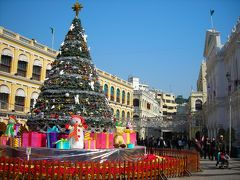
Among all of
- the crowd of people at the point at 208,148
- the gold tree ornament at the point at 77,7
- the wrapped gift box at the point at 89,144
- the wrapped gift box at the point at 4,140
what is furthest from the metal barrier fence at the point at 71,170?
the crowd of people at the point at 208,148

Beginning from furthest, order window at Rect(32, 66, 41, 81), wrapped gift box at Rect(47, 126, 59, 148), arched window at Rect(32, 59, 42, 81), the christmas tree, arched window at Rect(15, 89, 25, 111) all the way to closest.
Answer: window at Rect(32, 66, 41, 81) < arched window at Rect(32, 59, 42, 81) < arched window at Rect(15, 89, 25, 111) < the christmas tree < wrapped gift box at Rect(47, 126, 59, 148)

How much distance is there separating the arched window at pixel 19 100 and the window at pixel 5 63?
3.05 metres

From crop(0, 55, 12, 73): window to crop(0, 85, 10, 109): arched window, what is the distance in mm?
2086

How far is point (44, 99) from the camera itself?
14.6 metres

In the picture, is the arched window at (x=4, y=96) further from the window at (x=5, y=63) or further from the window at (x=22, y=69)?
the window at (x=22, y=69)

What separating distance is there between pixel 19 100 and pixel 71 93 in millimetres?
22355

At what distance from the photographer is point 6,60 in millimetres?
32156

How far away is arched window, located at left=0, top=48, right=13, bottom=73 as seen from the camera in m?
31.6

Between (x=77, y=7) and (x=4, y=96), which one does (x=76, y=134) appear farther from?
(x=4, y=96)

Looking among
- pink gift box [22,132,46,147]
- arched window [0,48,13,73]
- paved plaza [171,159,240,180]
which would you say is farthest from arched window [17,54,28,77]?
paved plaza [171,159,240,180]

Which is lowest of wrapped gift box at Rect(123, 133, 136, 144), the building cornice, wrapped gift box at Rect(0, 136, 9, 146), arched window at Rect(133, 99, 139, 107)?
wrapped gift box at Rect(0, 136, 9, 146)

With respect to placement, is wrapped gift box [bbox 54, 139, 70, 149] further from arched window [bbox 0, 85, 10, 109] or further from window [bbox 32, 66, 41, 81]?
window [bbox 32, 66, 41, 81]

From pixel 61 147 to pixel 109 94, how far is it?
4121 cm

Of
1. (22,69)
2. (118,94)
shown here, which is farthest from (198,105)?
(22,69)
